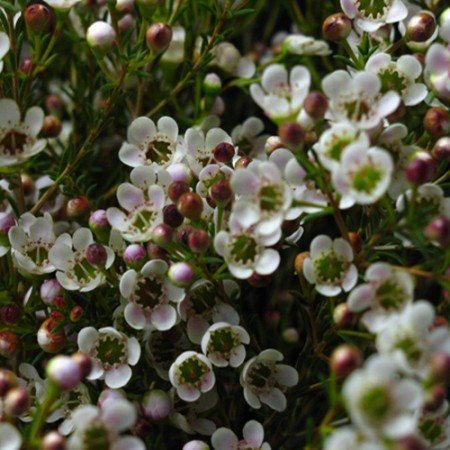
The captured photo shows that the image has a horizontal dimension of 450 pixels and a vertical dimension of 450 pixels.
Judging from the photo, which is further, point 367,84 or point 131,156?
point 131,156

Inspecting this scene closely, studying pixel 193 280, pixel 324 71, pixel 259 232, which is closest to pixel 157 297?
pixel 193 280

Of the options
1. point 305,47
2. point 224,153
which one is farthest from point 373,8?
point 224,153

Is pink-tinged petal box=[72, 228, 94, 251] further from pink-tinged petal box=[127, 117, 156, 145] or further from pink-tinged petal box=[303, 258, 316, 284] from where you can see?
pink-tinged petal box=[303, 258, 316, 284]

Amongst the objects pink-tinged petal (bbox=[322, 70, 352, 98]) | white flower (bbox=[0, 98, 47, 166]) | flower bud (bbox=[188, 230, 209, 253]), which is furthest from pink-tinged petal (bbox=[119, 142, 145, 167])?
pink-tinged petal (bbox=[322, 70, 352, 98])

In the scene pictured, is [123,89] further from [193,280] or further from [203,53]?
[193,280]

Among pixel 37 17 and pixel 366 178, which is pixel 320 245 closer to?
pixel 366 178

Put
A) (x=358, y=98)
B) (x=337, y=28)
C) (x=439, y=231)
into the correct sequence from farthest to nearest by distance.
→ (x=337, y=28) < (x=358, y=98) < (x=439, y=231)

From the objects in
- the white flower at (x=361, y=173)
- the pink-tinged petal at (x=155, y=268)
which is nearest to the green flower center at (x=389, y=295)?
the white flower at (x=361, y=173)
